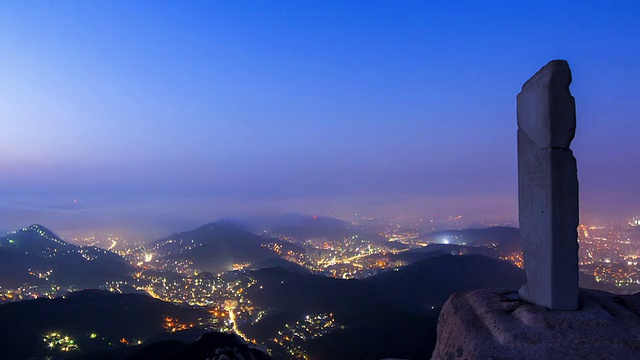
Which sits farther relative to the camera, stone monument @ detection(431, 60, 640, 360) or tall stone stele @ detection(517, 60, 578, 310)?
tall stone stele @ detection(517, 60, 578, 310)

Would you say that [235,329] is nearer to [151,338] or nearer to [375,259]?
[151,338]

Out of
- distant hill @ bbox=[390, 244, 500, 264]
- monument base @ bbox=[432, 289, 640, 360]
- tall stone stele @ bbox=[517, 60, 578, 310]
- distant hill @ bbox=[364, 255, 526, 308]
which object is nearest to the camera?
monument base @ bbox=[432, 289, 640, 360]

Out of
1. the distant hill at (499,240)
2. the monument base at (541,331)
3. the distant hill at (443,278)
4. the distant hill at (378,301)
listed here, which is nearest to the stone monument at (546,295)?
the monument base at (541,331)

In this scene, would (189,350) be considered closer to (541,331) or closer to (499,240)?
(541,331)

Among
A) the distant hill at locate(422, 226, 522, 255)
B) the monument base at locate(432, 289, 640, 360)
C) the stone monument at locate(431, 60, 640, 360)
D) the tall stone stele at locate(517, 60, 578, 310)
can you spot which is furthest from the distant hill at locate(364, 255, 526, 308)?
the tall stone stele at locate(517, 60, 578, 310)

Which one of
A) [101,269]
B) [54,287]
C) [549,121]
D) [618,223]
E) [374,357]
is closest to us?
[549,121]

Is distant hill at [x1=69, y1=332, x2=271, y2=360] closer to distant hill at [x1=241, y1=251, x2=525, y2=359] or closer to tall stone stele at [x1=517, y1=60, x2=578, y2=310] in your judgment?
distant hill at [x1=241, y1=251, x2=525, y2=359]

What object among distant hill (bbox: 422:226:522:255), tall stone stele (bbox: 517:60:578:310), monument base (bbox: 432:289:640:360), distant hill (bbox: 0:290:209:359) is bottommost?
distant hill (bbox: 422:226:522:255)

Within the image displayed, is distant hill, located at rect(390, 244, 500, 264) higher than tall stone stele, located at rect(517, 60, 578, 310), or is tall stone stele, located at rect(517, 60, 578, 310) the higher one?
tall stone stele, located at rect(517, 60, 578, 310)

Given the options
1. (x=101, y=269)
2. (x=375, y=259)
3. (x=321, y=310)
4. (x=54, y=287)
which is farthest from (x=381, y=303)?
(x=101, y=269)
